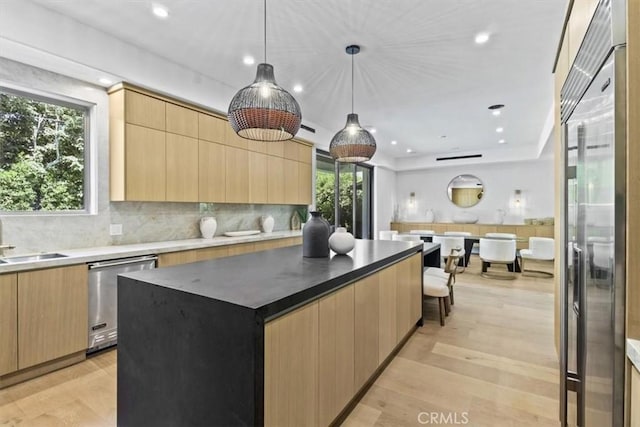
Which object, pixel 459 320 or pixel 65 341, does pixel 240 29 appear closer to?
pixel 65 341

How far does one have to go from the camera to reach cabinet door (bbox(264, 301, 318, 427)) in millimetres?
1230

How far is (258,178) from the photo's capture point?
475 centimetres

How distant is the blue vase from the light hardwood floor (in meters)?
1.04

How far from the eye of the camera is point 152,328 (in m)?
1.49

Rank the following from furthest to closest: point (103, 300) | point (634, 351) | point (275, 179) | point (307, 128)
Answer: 1. point (307, 128)
2. point (275, 179)
3. point (103, 300)
4. point (634, 351)

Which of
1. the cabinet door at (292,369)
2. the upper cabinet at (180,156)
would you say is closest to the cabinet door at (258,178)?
the upper cabinet at (180,156)

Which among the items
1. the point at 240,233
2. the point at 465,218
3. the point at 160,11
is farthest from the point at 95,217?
the point at 465,218

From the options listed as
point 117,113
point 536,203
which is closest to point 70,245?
point 117,113

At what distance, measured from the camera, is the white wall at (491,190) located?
831 centimetres

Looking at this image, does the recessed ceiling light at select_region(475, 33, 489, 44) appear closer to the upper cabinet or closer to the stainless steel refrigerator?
the stainless steel refrigerator

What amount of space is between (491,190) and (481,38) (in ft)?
23.0

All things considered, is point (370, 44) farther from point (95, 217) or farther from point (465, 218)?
point (465, 218)

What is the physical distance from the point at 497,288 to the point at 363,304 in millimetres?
4048

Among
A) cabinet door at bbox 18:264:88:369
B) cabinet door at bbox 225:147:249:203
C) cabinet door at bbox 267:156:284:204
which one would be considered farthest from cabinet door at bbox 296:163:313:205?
cabinet door at bbox 18:264:88:369
